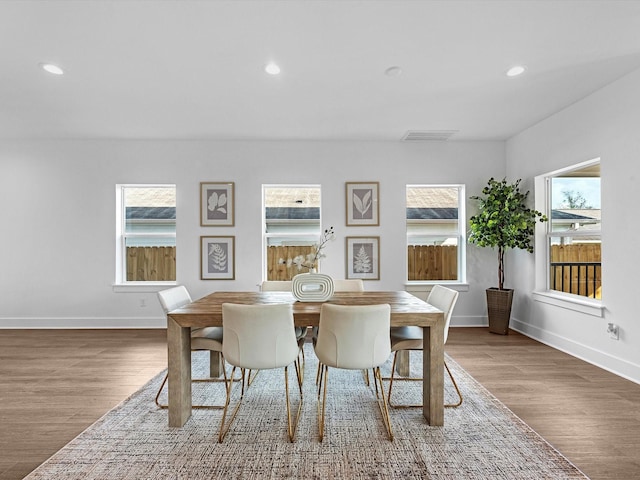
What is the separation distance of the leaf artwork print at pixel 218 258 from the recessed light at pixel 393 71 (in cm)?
308

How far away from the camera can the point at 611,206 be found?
10.8 feet

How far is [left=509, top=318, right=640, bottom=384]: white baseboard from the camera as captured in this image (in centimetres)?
310

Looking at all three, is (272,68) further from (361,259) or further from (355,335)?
(361,259)

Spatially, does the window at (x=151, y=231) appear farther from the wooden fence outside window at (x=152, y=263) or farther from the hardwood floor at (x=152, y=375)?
the hardwood floor at (x=152, y=375)

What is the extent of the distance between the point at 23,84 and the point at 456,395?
15.0 feet

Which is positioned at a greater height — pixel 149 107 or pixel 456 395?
pixel 149 107

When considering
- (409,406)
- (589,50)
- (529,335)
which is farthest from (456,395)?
(589,50)

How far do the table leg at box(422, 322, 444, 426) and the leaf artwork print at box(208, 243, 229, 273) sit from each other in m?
3.31

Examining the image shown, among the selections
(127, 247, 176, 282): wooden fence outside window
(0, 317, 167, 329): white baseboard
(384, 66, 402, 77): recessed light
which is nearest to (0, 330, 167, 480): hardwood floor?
(0, 317, 167, 329): white baseboard

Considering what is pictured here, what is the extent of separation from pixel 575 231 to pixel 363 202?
247 cm

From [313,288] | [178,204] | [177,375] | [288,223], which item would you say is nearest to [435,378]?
[313,288]

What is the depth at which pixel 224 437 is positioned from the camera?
86.6 inches

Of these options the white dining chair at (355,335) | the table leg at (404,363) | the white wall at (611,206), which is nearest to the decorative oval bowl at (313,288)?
the white dining chair at (355,335)

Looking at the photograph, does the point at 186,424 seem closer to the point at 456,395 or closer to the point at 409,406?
the point at 409,406
